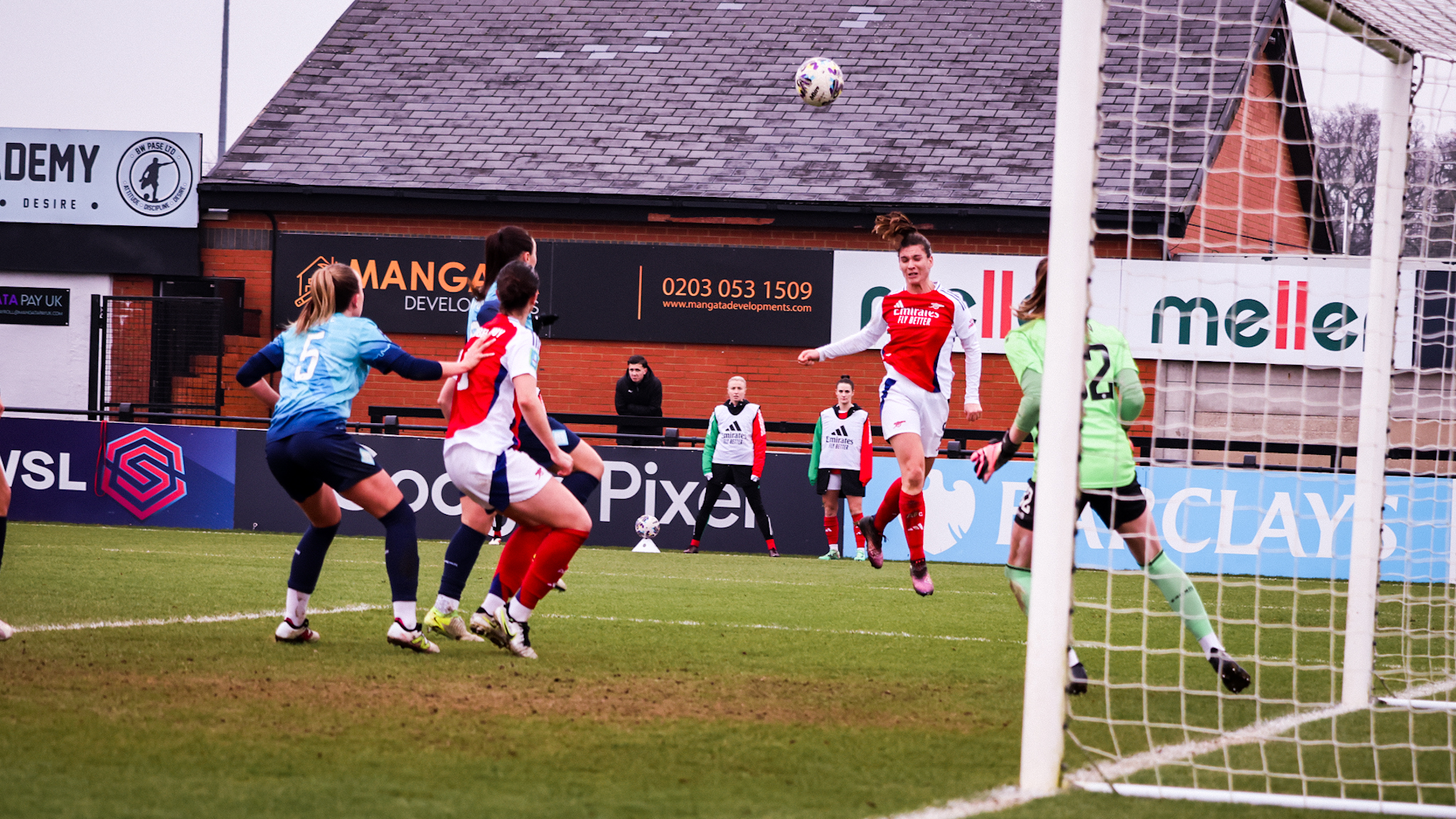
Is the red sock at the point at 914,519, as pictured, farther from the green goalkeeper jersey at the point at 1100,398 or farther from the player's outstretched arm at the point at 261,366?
the player's outstretched arm at the point at 261,366

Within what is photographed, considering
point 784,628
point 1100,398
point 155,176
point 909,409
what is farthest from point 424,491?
point 1100,398

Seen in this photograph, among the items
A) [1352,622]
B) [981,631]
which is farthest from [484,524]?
[1352,622]

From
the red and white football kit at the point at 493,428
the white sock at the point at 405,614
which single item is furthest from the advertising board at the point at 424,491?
the red and white football kit at the point at 493,428

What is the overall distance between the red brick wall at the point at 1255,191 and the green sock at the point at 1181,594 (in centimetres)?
1419

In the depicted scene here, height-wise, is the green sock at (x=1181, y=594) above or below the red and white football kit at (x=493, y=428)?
below

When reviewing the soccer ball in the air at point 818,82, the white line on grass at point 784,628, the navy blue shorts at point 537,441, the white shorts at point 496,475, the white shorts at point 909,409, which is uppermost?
the soccer ball in the air at point 818,82

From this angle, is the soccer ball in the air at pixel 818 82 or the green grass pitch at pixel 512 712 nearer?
the green grass pitch at pixel 512 712

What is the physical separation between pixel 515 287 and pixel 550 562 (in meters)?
1.27

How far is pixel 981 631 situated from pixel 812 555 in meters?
7.36

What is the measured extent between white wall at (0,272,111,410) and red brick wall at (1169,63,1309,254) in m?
15.9

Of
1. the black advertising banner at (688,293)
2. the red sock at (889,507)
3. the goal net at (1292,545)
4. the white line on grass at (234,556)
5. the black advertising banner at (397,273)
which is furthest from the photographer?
the black advertising banner at (397,273)

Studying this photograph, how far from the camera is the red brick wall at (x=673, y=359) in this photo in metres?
20.5

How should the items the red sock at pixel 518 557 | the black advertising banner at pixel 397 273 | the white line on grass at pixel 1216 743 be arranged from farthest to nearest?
1. the black advertising banner at pixel 397 273
2. the red sock at pixel 518 557
3. the white line on grass at pixel 1216 743

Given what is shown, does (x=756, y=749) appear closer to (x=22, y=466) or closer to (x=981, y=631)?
(x=981, y=631)
